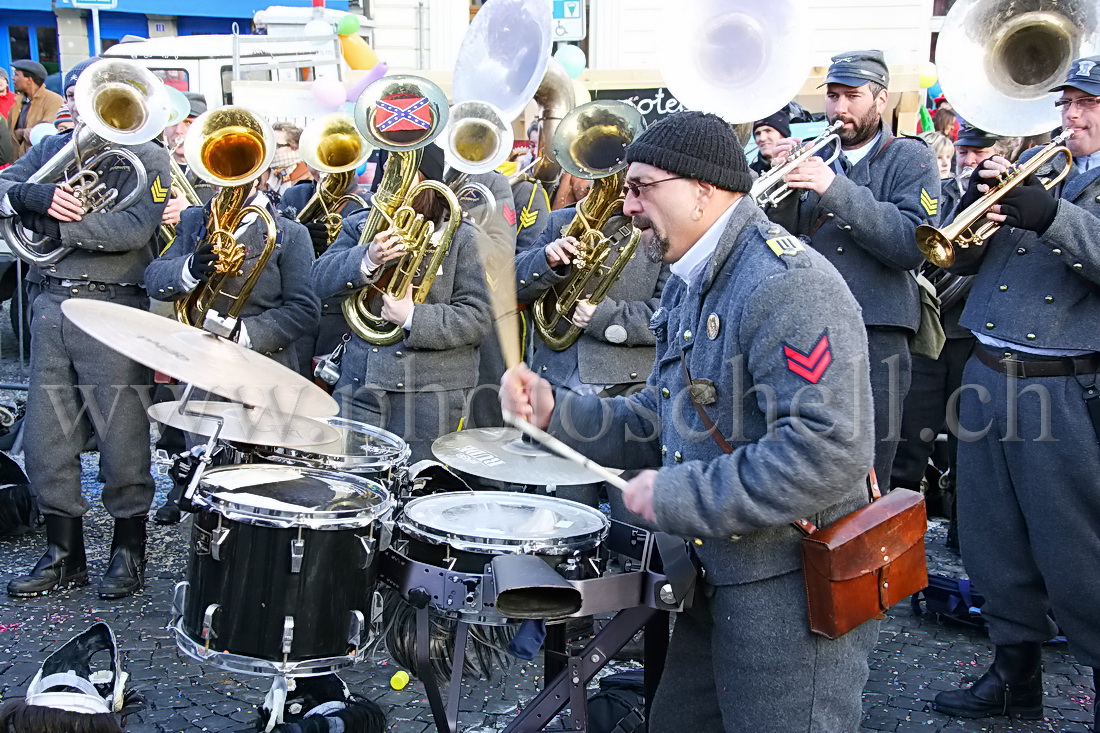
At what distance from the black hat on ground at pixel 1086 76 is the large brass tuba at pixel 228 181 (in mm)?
3193

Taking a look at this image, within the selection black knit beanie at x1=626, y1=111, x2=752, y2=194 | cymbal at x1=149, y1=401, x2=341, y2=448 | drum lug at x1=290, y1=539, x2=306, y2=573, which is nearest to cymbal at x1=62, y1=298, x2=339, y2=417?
cymbal at x1=149, y1=401, x2=341, y2=448

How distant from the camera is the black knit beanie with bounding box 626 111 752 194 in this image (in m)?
2.48

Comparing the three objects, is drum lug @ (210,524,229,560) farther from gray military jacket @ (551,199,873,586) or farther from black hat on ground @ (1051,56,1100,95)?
black hat on ground @ (1051,56,1100,95)

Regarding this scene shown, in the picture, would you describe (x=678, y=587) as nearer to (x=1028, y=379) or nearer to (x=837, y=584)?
(x=837, y=584)

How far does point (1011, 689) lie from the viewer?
12.1 feet

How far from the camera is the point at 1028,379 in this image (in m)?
3.57

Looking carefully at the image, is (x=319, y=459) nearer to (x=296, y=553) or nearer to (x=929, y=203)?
(x=296, y=553)

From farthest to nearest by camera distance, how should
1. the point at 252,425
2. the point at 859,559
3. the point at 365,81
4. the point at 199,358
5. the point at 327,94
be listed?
1. the point at 365,81
2. the point at 327,94
3. the point at 252,425
4. the point at 199,358
5. the point at 859,559

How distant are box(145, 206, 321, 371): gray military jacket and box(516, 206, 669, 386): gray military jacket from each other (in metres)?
1.03

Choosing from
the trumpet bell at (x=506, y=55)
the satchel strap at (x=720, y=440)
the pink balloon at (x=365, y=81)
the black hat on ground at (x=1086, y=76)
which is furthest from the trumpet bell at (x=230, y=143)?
the pink balloon at (x=365, y=81)

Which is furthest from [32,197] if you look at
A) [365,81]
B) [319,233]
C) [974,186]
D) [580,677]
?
[365,81]

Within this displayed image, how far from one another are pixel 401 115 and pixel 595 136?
2.84 ft

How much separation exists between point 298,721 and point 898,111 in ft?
24.9

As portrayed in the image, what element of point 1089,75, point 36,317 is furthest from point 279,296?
point 1089,75
